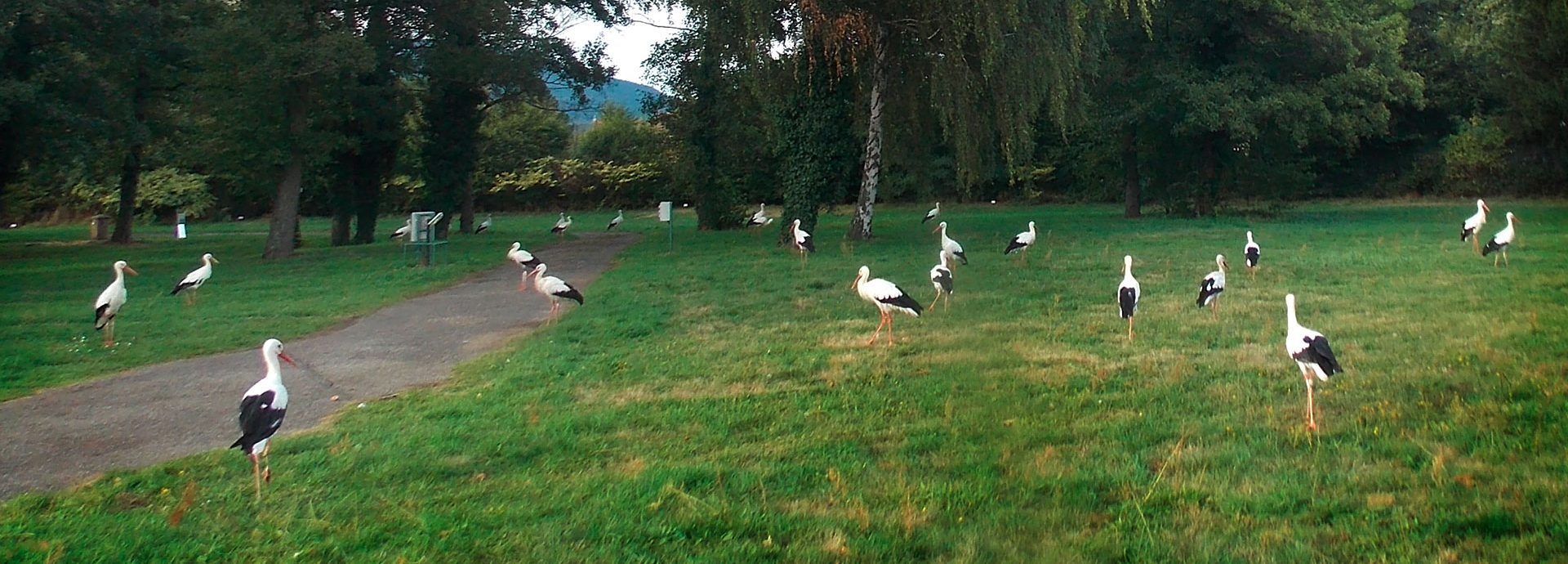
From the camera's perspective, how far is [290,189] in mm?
27516

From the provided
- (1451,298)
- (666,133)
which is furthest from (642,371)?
(666,133)

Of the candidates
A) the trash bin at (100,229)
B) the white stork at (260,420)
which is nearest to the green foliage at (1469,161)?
the white stork at (260,420)

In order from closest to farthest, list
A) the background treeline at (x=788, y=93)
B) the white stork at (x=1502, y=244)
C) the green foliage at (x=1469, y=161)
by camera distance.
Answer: the green foliage at (x=1469, y=161)
the white stork at (x=1502, y=244)
the background treeline at (x=788, y=93)

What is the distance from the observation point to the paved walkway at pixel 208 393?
7.41 m

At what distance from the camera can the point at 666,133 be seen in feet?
129

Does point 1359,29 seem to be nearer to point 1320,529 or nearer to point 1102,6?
point 1102,6

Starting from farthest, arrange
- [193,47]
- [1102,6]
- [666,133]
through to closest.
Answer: [666,133], [1102,6], [193,47]

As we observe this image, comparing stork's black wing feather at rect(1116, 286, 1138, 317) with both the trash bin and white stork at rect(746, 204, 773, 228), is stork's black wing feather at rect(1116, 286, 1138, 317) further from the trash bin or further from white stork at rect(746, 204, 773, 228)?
the trash bin

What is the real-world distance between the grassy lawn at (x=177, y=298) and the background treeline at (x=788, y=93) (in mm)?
2283

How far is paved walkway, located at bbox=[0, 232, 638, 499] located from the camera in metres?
7.41

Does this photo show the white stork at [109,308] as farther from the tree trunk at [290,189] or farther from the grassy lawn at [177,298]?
the tree trunk at [290,189]

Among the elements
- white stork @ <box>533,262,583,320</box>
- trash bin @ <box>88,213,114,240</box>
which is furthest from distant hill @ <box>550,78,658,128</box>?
white stork @ <box>533,262,583,320</box>

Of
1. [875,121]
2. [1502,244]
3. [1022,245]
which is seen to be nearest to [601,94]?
[875,121]

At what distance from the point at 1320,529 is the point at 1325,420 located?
221 centimetres
